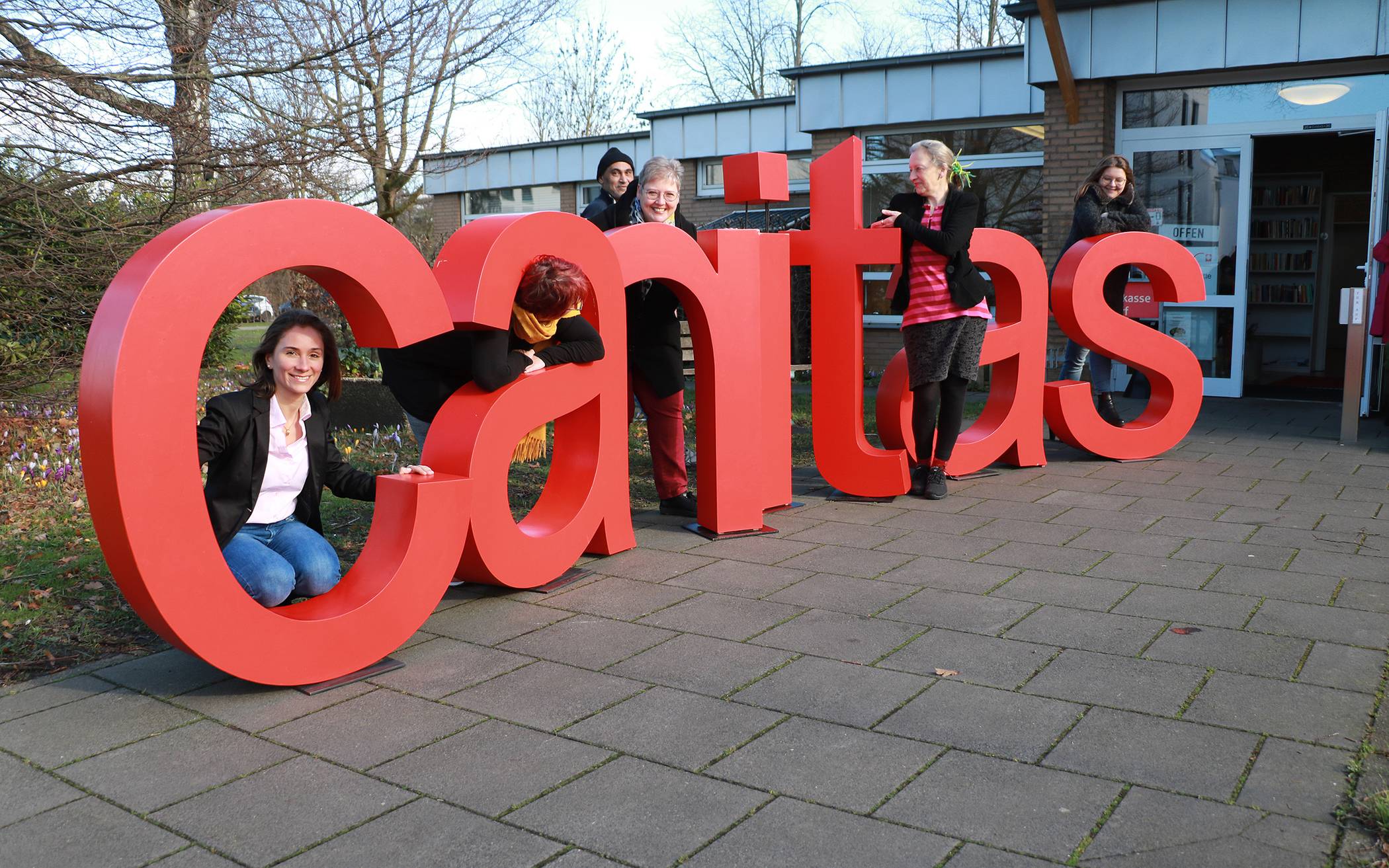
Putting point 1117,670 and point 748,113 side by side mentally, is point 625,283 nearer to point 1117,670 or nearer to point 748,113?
point 1117,670

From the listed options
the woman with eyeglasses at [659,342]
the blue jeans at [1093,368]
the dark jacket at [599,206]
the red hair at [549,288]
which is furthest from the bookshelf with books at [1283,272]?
the red hair at [549,288]

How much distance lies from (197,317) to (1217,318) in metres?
10.4

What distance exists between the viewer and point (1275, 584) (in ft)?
14.6

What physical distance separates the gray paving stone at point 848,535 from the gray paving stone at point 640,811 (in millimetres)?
2569

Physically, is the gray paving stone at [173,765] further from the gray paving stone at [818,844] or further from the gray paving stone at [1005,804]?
the gray paving stone at [1005,804]

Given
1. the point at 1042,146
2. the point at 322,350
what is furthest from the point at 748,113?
the point at 322,350

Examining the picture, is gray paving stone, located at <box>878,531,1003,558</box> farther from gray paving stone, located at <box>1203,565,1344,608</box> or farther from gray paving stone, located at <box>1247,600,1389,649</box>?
gray paving stone, located at <box>1247,600,1389,649</box>

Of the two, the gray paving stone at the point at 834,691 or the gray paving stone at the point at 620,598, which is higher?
the gray paving stone at the point at 834,691

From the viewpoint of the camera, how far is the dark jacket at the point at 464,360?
13.7ft

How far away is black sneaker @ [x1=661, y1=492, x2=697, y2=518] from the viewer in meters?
5.93

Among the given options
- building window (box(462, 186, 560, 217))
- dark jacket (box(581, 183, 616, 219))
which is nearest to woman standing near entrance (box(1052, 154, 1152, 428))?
dark jacket (box(581, 183, 616, 219))

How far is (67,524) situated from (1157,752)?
17.9ft

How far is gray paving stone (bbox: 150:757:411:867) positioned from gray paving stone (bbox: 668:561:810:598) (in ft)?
6.41

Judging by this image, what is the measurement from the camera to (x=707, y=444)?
17.8ft
